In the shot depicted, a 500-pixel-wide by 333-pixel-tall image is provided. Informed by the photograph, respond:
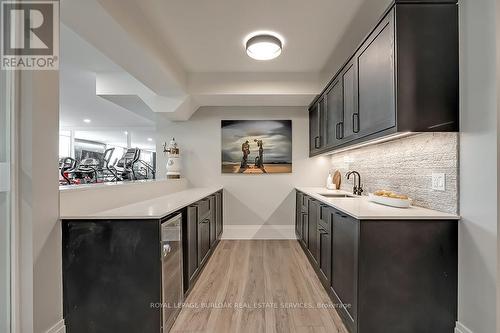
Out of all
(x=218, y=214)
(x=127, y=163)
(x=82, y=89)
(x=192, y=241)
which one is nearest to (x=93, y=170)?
(x=127, y=163)

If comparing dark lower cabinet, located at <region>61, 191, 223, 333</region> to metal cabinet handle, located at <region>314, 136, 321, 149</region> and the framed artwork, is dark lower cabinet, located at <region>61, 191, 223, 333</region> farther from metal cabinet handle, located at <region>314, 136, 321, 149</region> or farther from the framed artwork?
the framed artwork

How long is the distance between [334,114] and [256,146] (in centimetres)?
171

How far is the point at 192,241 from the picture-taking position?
2.38 meters

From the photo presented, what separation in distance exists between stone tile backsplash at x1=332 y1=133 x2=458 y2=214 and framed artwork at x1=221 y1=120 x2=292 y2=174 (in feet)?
4.99

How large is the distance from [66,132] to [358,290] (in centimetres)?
946

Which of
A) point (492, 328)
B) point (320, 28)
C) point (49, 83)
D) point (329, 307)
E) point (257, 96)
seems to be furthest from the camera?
point (257, 96)

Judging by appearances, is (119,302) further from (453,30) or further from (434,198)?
(453,30)

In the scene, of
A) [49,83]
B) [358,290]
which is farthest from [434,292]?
[49,83]

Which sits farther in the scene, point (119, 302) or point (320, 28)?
point (320, 28)

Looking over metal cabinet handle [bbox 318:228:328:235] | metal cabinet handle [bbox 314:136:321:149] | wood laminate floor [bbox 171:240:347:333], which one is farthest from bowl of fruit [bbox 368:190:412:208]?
metal cabinet handle [bbox 314:136:321:149]

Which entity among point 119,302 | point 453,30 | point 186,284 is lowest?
point 186,284

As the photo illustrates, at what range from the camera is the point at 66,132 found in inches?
316

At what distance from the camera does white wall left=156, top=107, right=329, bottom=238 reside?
4266 millimetres

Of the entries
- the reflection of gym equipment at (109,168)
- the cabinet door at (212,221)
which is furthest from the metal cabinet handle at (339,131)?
the reflection of gym equipment at (109,168)
